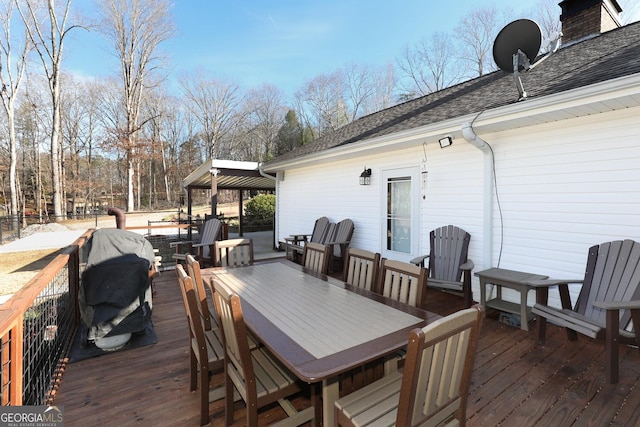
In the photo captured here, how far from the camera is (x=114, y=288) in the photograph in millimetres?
2709

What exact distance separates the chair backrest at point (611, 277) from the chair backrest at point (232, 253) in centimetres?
336

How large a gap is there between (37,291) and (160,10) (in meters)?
21.7

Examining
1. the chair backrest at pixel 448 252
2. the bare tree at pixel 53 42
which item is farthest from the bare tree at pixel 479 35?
the bare tree at pixel 53 42

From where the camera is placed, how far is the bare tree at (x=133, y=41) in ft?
57.0

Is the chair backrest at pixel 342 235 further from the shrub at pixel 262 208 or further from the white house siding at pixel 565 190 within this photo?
the shrub at pixel 262 208

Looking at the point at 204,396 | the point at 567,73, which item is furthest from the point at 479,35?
the point at 204,396

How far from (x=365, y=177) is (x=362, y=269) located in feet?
10.5

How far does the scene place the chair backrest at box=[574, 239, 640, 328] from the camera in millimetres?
2525

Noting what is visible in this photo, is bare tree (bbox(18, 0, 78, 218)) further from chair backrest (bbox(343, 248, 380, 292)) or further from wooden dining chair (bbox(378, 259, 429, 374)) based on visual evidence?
wooden dining chair (bbox(378, 259, 429, 374))

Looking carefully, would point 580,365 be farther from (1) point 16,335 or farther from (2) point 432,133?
(1) point 16,335

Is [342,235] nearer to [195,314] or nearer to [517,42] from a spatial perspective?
[517,42]

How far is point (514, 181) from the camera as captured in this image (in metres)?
3.70

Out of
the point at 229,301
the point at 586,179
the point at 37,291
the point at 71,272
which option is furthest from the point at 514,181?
the point at 71,272

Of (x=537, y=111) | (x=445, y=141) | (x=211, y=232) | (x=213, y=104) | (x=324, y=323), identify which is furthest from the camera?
(x=213, y=104)
